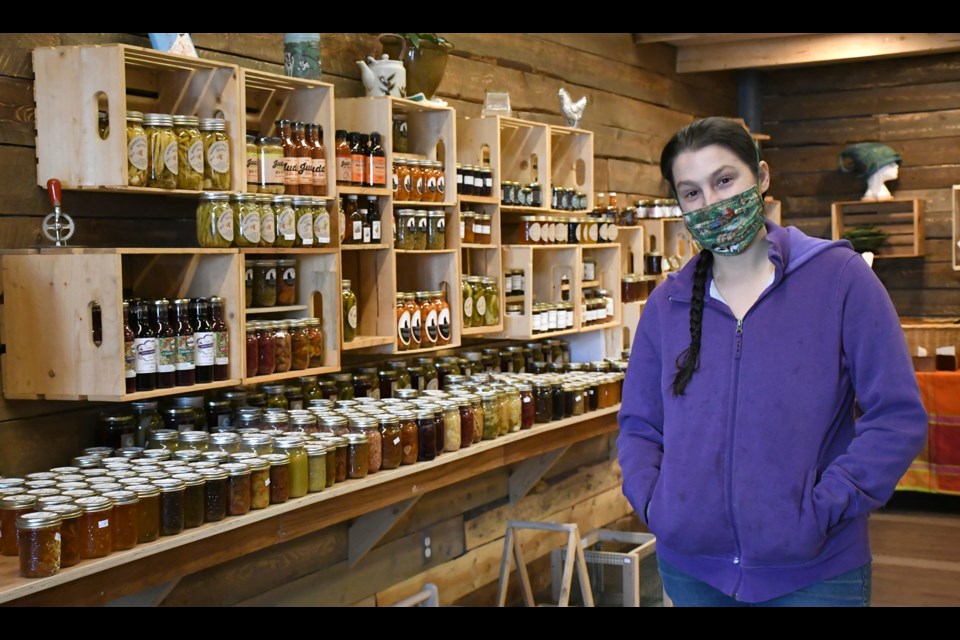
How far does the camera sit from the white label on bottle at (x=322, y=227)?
3113mm

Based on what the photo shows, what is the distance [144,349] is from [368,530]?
4.41 ft

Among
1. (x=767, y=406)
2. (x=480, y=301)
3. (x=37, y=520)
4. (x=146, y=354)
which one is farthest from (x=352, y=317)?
(x=767, y=406)

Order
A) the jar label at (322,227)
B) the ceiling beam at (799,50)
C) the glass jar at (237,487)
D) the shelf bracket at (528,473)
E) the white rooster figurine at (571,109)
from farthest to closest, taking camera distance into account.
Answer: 1. the ceiling beam at (799,50)
2. the white rooster figurine at (571,109)
3. the shelf bracket at (528,473)
4. the jar label at (322,227)
5. the glass jar at (237,487)

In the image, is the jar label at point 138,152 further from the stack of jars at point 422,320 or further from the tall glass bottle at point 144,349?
the stack of jars at point 422,320

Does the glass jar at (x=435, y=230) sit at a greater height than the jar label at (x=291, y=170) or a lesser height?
lesser

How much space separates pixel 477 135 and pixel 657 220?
1761mm

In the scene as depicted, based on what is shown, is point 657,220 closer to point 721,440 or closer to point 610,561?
point 610,561

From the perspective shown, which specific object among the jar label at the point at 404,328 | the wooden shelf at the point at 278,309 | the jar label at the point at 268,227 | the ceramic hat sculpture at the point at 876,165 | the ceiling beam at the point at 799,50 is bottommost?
the jar label at the point at 404,328

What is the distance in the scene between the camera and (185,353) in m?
2.66

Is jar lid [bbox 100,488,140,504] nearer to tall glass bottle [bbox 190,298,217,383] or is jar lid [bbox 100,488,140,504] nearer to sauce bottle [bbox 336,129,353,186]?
tall glass bottle [bbox 190,298,217,383]

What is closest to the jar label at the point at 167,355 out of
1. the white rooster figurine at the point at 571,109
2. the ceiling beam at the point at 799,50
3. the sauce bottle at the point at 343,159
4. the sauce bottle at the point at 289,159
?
the sauce bottle at the point at 289,159

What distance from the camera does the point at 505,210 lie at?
4.45 meters

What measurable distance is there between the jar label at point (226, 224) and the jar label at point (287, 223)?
18cm
